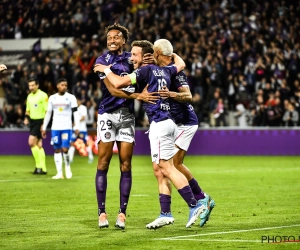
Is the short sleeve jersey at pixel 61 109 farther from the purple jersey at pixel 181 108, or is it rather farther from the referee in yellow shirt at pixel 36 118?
the purple jersey at pixel 181 108

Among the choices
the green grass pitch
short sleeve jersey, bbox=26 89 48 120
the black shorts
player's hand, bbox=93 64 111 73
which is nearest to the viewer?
the green grass pitch

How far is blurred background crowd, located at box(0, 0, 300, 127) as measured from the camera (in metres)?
31.6

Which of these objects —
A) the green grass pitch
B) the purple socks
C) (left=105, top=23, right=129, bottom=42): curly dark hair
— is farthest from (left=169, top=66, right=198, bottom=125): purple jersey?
the green grass pitch

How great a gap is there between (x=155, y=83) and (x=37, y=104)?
484 inches

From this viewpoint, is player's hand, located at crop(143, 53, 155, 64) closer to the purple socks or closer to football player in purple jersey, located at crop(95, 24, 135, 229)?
football player in purple jersey, located at crop(95, 24, 135, 229)

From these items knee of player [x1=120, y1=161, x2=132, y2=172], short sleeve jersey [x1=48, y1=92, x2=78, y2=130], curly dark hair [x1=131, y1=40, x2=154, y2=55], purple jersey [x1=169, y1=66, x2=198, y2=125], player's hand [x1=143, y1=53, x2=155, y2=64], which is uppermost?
curly dark hair [x1=131, y1=40, x2=154, y2=55]

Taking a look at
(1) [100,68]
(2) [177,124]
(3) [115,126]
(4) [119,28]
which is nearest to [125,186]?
(3) [115,126]

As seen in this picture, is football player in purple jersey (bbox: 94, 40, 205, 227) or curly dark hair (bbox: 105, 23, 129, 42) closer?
football player in purple jersey (bbox: 94, 40, 205, 227)

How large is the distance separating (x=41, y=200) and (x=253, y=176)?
7705 millimetres

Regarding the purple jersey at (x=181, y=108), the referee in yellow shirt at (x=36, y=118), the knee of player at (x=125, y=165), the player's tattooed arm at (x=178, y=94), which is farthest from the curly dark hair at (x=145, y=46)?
the referee in yellow shirt at (x=36, y=118)

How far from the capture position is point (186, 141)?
39.5ft

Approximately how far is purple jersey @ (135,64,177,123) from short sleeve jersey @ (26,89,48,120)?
39.3 ft

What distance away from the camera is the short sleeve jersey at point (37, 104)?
74.5 ft

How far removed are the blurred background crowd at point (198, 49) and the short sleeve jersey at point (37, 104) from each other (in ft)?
30.9
